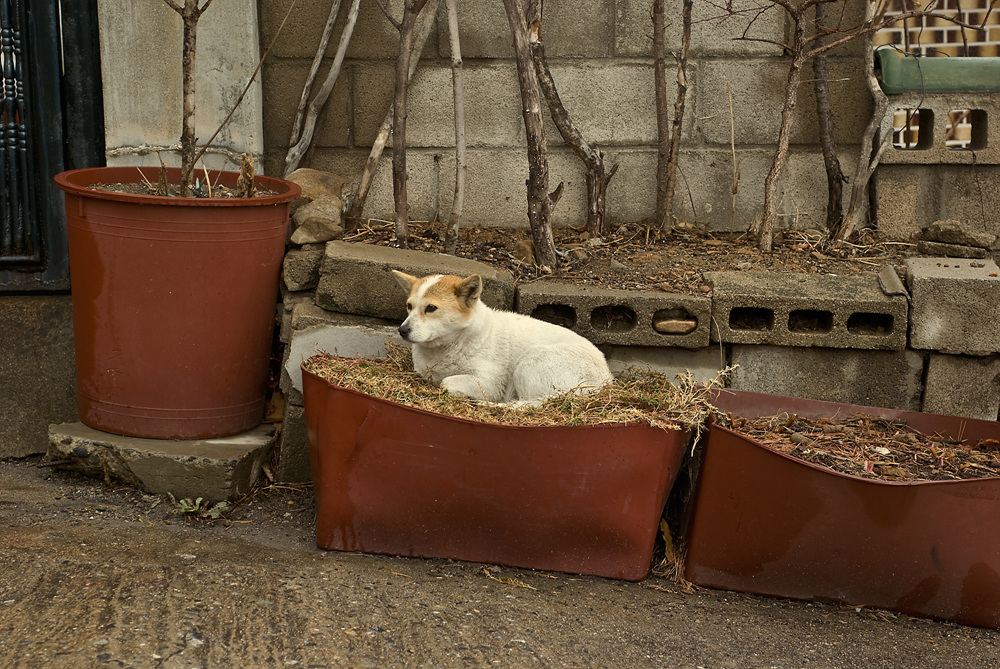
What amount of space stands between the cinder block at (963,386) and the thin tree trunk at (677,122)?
1529 millimetres

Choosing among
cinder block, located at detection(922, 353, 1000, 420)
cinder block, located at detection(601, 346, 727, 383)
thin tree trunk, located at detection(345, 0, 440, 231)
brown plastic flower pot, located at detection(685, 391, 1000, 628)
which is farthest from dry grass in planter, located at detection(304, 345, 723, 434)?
thin tree trunk, located at detection(345, 0, 440, 231)

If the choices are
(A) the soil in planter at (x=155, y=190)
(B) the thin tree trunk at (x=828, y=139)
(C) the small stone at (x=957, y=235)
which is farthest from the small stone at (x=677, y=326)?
(A) the soil in planter at (x=155, y=190)

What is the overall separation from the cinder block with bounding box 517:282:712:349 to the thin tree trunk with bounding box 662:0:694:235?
3.14 ft

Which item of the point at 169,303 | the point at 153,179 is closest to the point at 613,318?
the point at 169,303

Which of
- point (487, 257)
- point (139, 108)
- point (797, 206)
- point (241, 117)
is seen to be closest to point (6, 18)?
point (139, 108)

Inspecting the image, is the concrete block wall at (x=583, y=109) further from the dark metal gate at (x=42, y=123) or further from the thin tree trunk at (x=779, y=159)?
the dark metal gate at (x=42, y=123)

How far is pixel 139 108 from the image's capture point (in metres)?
4.74

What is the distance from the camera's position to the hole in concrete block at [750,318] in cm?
422

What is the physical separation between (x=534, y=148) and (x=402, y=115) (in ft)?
2.17

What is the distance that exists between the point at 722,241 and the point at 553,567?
2210 millimetres

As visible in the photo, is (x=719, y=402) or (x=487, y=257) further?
(x=487, y=257)

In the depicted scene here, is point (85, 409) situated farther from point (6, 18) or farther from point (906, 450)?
point (906, 450)

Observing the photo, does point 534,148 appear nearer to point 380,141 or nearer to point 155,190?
point 380,141

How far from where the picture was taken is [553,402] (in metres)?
3.54
